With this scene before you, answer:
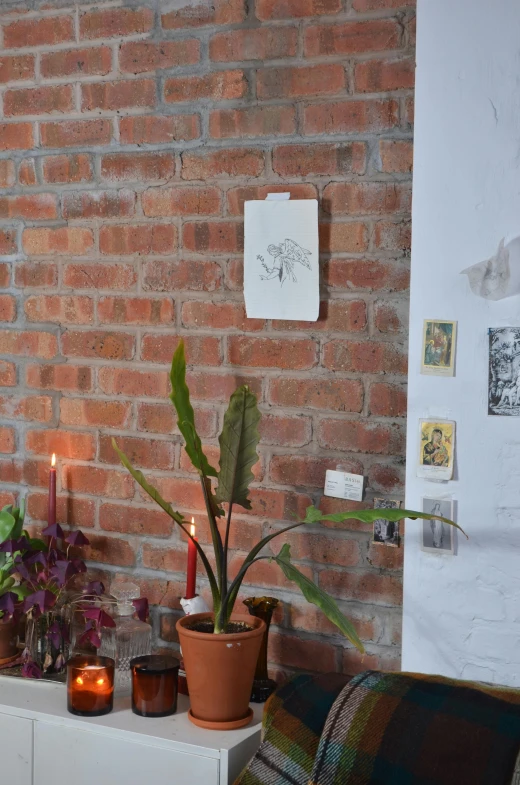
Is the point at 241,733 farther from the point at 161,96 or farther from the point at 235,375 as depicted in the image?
the point at 161,96

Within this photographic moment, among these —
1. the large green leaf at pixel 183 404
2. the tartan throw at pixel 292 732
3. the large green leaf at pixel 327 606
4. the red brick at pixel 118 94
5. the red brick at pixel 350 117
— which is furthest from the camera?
the red brick at pixel 118 94

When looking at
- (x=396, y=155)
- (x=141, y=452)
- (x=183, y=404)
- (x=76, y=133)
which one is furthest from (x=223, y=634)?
(x=76, y=133)

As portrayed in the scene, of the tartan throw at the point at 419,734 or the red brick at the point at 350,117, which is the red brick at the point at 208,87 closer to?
the red brick at the point at 350,117

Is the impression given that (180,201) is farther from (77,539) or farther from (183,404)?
(77,539)

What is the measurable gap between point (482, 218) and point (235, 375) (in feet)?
2.12

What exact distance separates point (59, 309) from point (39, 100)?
519 millimetres

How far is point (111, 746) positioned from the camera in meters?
1.68

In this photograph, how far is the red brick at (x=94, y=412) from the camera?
2072 millimetres

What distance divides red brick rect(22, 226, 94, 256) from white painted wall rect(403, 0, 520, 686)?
0.85 meters

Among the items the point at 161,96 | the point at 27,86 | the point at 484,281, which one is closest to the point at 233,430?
the point at 484,281

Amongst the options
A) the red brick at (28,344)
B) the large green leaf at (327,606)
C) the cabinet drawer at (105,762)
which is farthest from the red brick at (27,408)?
the large green leaf at (327,606)

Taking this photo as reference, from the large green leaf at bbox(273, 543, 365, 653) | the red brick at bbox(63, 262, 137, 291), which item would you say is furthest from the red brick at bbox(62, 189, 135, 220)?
the large green leaf at bbox(273, 543, 365, 653)

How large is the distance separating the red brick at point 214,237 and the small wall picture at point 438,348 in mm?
500

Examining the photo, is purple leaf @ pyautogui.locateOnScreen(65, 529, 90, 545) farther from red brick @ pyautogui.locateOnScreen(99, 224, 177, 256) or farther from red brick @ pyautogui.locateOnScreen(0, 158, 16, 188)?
red brick @ pyautogui.locateOnScreen(0, 158, 16, 188)
